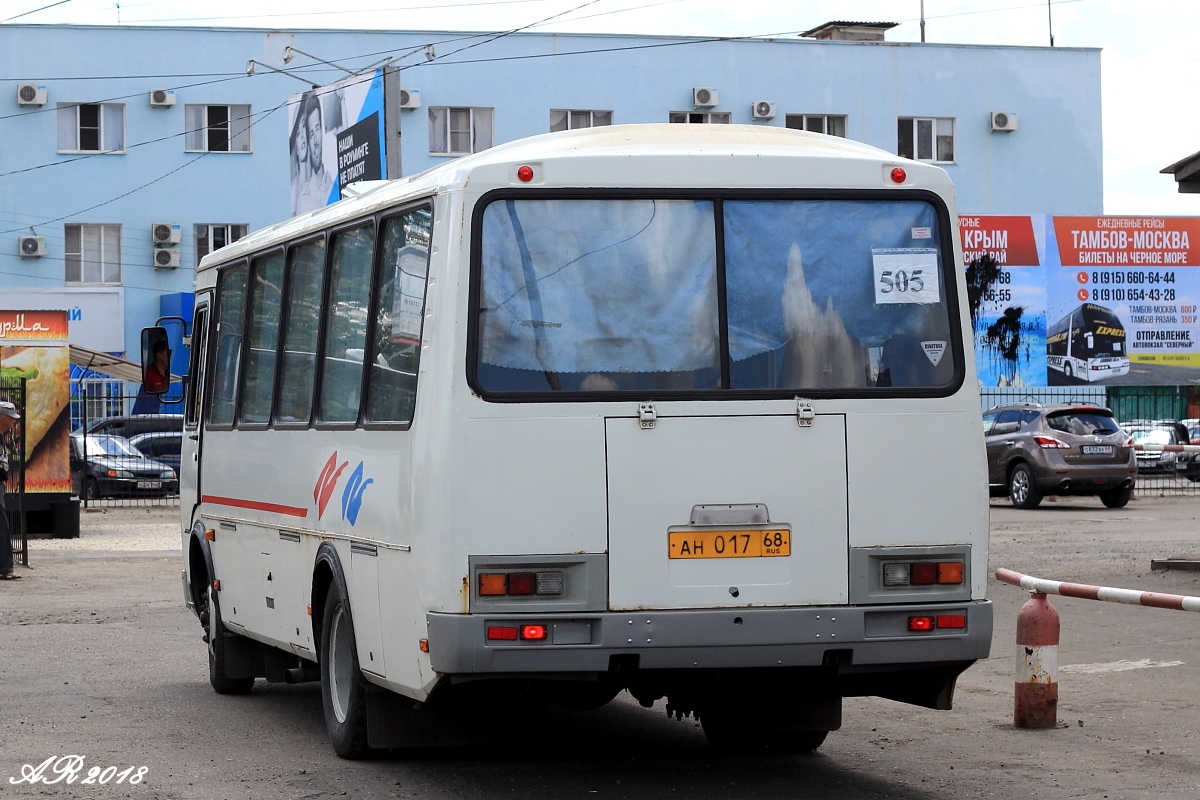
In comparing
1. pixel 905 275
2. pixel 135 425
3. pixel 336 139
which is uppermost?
pixel 336 139

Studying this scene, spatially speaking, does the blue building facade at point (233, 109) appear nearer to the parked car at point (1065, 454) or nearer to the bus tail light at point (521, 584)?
the parked car at point (1065, 454)

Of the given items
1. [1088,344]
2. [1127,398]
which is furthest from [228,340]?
[1088,344]

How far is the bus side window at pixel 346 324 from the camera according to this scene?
8641 mm

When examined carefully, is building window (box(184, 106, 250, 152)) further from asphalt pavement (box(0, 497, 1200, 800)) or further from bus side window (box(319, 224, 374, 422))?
bus side window (box(319, 224, 374, 422))

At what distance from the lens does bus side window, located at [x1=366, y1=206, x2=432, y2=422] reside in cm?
788

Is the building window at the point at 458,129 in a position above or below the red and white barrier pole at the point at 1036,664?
above

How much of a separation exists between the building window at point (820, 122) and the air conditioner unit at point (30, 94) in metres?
19.7

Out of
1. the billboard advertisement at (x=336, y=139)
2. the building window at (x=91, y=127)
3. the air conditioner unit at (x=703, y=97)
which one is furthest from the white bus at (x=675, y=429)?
the air conditioner unit at (x=703, y=97)

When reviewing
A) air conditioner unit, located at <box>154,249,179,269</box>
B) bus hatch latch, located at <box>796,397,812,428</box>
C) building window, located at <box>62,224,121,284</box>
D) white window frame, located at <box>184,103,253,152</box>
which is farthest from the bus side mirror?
white window frame, located at <box>184,103,253,152</box>

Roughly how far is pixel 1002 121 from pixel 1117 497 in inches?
1001

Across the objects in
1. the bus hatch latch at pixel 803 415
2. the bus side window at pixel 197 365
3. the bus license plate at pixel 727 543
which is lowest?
the bus license plate at pixel 727 543

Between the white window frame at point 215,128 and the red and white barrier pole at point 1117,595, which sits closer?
the red and white barrier pole at point 1117,595

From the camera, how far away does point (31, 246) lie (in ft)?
160

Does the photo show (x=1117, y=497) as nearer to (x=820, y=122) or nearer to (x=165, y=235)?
(x=820, y=122)
